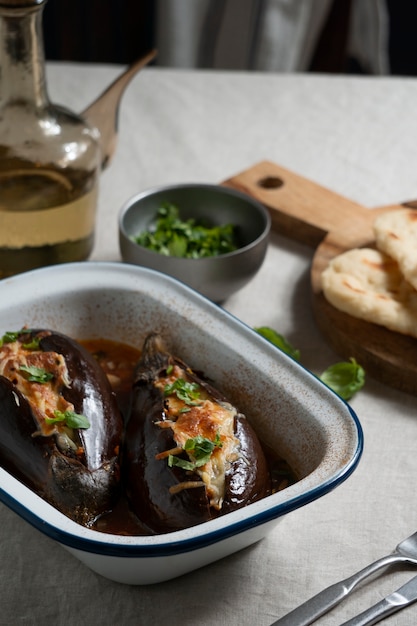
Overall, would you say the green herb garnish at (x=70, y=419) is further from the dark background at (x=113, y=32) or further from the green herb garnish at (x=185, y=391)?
the dark background at (x=113, y=32)

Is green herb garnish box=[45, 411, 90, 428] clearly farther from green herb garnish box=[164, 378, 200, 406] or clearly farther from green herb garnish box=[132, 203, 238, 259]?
green herb garnish box=[132, 203, 238, 259]

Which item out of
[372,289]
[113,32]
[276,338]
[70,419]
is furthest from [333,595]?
[113,32]

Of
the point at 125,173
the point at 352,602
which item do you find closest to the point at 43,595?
the point at 352,602

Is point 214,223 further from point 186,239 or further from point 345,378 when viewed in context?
point 345,378

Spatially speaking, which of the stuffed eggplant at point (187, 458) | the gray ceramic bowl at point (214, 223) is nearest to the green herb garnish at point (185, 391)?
the stuffed eggplant at point (187, 458)

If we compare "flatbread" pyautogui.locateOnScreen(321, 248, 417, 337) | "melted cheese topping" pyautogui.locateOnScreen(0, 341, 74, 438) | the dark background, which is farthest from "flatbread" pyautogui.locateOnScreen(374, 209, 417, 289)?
the dark background

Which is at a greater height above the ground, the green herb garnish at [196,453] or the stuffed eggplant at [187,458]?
the green herb garnish at [196,453]
